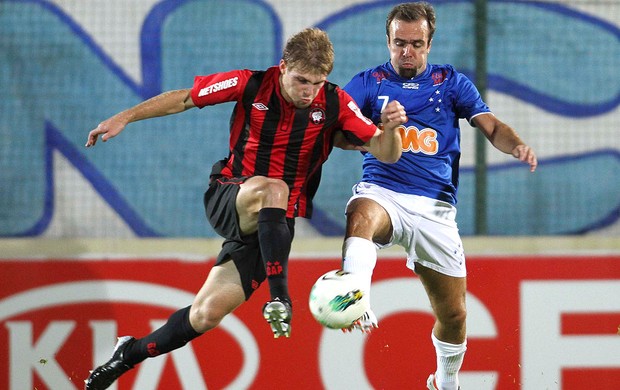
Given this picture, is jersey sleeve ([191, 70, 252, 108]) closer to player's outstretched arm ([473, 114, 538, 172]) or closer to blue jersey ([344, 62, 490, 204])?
blue jersey ([344, 62, 490, 204])

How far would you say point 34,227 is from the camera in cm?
668

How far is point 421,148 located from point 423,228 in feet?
1.25

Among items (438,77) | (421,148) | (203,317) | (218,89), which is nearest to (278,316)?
(203,317)

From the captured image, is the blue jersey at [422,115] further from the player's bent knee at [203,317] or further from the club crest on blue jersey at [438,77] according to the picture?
the player's bent knee at [203,317]

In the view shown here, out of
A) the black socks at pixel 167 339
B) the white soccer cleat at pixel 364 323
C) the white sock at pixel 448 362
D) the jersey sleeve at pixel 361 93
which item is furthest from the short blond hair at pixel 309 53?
the white sock at pixel 448 362

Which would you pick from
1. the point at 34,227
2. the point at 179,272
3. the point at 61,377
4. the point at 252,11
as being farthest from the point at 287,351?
the point at 252,11

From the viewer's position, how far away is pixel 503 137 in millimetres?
5203

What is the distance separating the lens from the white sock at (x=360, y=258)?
4752 millimetres

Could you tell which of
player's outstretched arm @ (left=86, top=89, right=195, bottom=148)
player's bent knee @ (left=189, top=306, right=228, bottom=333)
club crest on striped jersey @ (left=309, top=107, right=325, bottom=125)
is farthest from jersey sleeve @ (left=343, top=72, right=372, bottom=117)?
player's bent knee @ (left=189, top=306, right=228, bottom=333)

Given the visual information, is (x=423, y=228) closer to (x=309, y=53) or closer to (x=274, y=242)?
(x=274, y=242)

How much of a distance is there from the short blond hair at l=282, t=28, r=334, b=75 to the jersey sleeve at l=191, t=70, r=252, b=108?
289mm

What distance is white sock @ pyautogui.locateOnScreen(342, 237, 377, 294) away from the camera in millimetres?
4752

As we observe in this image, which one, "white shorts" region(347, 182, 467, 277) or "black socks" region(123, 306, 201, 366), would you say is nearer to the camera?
"black socks" region(123, 306, 201, 366)

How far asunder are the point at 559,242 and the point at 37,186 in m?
3.13
